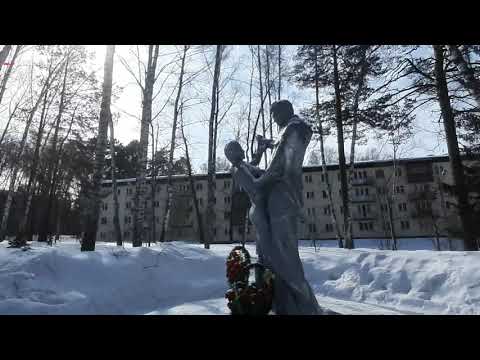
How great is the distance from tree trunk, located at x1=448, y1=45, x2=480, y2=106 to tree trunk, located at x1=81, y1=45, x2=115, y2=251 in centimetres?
1176

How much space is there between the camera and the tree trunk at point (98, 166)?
941 centimetres

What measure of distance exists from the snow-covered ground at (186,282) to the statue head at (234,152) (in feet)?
7.81

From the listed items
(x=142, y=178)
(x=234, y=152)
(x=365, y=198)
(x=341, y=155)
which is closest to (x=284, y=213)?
(x=234, y=152)

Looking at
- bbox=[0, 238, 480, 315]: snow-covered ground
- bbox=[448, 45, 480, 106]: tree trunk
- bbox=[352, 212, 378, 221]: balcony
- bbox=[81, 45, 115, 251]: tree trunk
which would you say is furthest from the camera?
bbox=[352, 212, 378, 221]: balcony

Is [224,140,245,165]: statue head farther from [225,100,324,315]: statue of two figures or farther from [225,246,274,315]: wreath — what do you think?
[225,246,274,315]: wreath

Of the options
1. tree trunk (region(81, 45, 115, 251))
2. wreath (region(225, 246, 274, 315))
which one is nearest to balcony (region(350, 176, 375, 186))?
tree trunk (region(81, 45, 115, 251))

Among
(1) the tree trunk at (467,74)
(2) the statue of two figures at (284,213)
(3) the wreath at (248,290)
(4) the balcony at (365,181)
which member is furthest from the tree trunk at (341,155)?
(4) the balcony at (365,181)

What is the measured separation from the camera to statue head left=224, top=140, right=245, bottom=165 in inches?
182

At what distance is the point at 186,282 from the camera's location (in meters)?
7.59

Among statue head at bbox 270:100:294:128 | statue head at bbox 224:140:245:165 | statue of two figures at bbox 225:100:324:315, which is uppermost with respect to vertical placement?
statue head at bbox 270:100:294:128

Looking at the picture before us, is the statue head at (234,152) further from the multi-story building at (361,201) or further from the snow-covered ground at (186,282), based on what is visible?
the multi-story building at (361,201)
